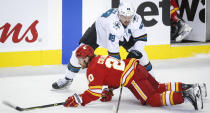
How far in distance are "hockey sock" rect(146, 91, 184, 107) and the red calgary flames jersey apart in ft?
0.88

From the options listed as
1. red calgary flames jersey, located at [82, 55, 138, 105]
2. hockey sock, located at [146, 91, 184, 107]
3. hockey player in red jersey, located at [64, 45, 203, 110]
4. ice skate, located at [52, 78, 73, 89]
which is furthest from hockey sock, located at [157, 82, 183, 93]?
ice skate, located at [52, 78, 73, 89]

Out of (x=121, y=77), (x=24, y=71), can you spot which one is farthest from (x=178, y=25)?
(x=121, y=77)

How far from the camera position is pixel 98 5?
6570mm

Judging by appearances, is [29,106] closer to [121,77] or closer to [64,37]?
[121,77]

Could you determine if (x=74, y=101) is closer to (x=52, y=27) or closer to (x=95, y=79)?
(x=95, y=79)

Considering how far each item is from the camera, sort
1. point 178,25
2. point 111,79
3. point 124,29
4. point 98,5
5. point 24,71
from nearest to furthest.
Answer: point 111,79
point 124,29
point 24,71
point 98,5
point 178,25

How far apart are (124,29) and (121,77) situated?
726mm

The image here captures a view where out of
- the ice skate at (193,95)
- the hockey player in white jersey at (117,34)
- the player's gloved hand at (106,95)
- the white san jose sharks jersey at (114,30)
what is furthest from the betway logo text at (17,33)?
the ice skate at (193,95)

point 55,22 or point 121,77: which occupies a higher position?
point 55,22

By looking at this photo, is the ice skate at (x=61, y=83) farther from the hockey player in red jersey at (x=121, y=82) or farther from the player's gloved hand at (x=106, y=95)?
the hockey player in red jersey at (x=121, y=82)

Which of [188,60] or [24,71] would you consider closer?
[24,71]

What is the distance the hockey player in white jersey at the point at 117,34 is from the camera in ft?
15.9

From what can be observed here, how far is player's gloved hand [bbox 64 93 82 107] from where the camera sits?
441cm

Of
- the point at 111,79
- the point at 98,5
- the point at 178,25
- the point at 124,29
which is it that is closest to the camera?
the point at 111,79
